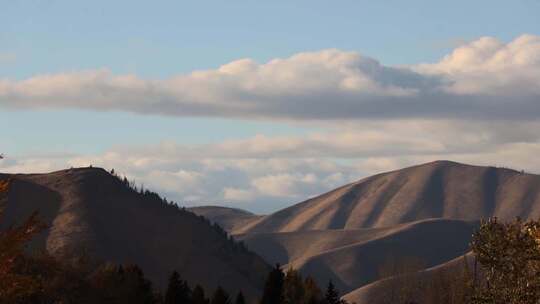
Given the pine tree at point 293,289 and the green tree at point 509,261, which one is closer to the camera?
the green tree at point 509,261

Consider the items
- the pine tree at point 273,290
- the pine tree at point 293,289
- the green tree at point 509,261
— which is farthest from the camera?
the pine tree at point 293,289

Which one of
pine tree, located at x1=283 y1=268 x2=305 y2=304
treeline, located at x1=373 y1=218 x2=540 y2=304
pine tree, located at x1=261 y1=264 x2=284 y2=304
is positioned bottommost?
pine tree, located at x1=283 y1=268 x2=305 y2=304

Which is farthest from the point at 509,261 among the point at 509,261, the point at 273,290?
the point at 273,290

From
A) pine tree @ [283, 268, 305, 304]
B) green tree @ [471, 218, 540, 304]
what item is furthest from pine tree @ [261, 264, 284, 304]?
pine tree @ [283, 268, 305, 304]

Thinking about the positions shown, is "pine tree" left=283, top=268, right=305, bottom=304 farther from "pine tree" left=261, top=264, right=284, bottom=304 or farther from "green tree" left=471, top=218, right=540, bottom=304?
"green tree" left=471, top=218, right=540, bottom=304

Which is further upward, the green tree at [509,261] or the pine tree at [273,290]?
the green tree at [509,261]

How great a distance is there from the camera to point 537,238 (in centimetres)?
7662

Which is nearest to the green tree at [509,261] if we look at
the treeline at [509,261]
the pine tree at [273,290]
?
the treeline at [509,261]

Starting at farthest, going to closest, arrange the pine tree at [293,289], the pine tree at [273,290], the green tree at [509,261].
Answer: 1. the pine tree at [293,289]
2. the pine tree at [273,290]
3. the green tree at [509,261]

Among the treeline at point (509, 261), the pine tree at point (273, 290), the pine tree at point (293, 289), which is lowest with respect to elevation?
the pine tree at point (293, 289)

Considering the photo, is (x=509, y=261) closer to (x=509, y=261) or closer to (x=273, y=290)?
(x=509, y=261)

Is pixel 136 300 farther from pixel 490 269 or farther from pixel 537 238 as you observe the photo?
pixel 537 238

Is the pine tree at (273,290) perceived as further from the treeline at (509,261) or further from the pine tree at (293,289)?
the pine tree at (293,289)

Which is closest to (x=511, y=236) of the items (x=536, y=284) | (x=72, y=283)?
(x=536, y=284)
